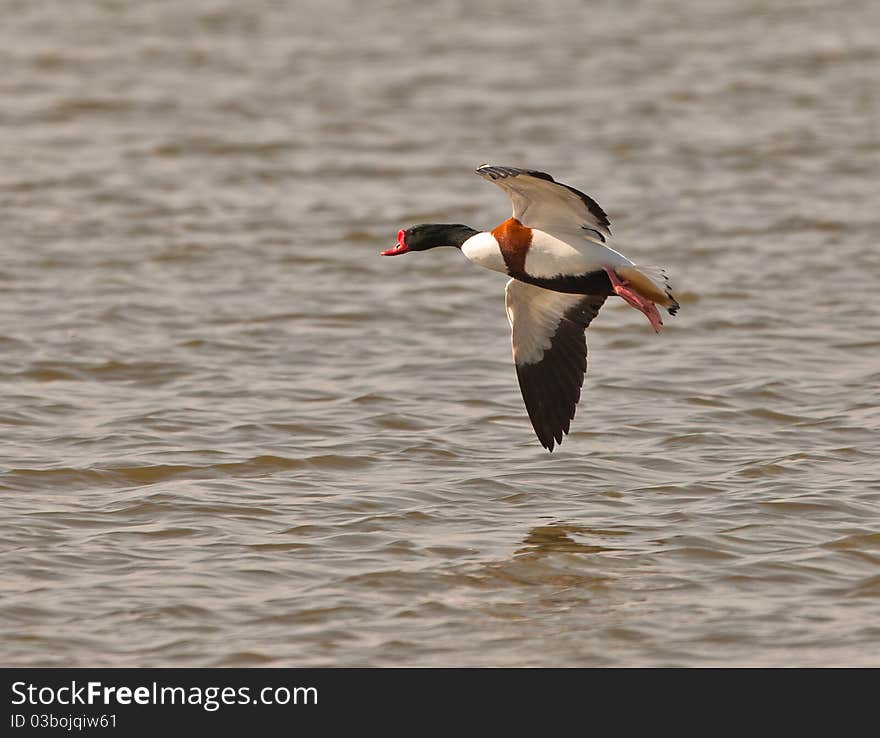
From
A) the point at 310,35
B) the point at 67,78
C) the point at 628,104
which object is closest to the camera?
the point at 628,104

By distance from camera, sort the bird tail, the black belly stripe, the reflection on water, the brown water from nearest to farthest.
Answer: the brown water
the reflection on water
the bird tail
the black belly stripe

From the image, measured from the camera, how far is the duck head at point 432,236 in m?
9.06

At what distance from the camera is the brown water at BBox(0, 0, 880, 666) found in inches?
286

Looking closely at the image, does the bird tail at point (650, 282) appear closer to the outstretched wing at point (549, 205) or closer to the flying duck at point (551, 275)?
the flying duck at point (551, 275)

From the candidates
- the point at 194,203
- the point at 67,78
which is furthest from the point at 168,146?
the point at 67,78

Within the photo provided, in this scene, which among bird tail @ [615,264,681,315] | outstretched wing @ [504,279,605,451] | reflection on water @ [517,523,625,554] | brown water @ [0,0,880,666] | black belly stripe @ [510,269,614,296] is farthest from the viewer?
outstretched wing @ [504,279,605,451]

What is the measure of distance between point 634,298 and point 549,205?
2.02ft

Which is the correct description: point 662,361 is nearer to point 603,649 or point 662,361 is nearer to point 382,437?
point 382,437

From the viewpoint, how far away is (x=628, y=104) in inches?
700

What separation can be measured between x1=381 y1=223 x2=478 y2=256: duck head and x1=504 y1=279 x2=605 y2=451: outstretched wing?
1.23 feet

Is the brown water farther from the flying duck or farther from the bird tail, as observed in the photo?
the bird tail

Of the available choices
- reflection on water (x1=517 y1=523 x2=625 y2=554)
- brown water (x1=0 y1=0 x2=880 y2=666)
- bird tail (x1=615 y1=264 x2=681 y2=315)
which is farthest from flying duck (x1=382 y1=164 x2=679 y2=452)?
reflection on water (x1=517 y1=523 x2=625 y2=554)

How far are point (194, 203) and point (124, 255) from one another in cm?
165

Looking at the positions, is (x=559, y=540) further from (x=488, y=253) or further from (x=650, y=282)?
(x=488, y=253)
